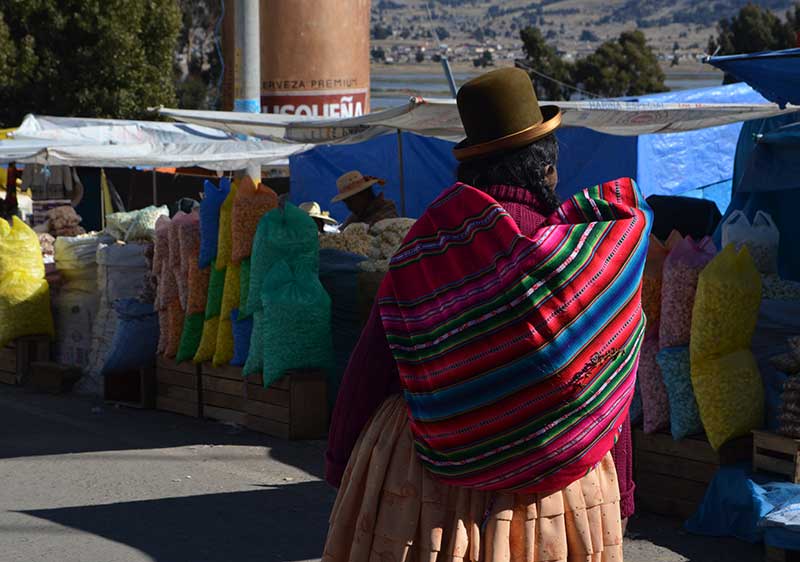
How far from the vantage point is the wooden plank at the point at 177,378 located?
8555mm

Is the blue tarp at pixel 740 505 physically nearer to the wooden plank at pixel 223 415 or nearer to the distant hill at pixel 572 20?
the wooden plank at pixel 223 415

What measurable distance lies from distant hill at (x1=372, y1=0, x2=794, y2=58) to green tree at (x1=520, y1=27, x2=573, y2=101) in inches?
3387

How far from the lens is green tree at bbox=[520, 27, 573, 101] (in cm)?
3434

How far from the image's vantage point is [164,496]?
665 cm

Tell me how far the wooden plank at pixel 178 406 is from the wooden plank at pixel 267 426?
586 mm

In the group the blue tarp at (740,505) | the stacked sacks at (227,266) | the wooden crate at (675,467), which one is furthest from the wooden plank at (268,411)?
the blue tarp at (740,505)

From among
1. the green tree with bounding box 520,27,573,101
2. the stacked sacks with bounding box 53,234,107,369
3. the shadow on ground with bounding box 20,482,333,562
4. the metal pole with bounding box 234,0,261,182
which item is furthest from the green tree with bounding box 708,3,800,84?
the shadow on ground with bounding box 20,482,333,562

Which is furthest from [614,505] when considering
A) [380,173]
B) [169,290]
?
[380,173]

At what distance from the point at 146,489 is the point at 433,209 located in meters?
4.54

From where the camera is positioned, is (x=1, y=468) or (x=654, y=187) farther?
(x=654, y=187)

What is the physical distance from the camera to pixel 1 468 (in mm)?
7246

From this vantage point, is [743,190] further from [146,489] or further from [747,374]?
[146,489]

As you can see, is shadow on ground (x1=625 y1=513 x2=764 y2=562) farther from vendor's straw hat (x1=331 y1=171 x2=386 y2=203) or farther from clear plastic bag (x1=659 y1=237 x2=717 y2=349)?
vendor's straw hat (x1=331 y1=171 x2=386 y2=203)

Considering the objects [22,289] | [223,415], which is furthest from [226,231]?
[22,289]
